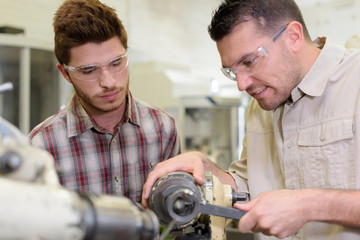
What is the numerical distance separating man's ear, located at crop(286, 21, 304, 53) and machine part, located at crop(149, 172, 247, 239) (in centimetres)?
61

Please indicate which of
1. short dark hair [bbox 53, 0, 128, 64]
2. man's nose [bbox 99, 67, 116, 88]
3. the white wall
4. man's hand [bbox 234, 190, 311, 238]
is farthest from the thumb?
the white wall

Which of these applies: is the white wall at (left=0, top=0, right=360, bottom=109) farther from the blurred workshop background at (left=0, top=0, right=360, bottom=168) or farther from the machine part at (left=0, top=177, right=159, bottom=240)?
the machine part at (left=0, top=177, right=159, bottom=240)

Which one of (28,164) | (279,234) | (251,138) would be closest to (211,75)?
(251,138)

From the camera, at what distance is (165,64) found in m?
3.90

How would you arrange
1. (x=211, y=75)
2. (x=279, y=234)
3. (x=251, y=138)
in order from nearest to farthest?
1. (x=279, y=234)
2. (x=251, y=138)
3. (x=211, y=75)

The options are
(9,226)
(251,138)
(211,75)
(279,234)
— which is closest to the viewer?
(9,226)

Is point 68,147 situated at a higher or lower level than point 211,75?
lower

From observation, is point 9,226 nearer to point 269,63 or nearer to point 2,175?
point 2,175

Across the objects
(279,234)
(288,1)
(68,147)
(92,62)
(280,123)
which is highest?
(288,1)

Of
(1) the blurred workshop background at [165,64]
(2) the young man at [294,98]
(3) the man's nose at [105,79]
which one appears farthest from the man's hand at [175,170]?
(1) the blurred workshop background at [165,64]

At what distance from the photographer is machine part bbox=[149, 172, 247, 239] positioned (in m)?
0.96

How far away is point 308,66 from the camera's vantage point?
4.47 feet

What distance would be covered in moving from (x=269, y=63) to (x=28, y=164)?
3.31 feet

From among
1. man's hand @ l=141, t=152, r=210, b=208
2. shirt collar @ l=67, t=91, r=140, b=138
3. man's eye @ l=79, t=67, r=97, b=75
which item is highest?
man's eye @ l=79, t=67, r=97, b=75
